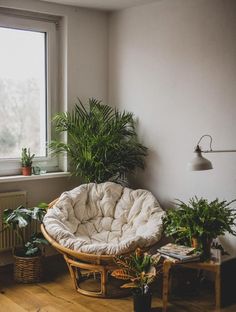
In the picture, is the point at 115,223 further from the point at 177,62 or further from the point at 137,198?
the point at 177,62

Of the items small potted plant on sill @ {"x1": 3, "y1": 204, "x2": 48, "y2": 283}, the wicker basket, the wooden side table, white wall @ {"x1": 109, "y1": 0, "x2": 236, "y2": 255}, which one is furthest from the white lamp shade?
the wicker basket

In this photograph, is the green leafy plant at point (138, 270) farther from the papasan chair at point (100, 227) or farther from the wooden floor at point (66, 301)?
the wooden floor at point (66, 301)

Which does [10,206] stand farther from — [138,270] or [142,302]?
[142,302]

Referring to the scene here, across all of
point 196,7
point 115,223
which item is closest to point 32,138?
point 115,223

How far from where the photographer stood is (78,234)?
416 cm

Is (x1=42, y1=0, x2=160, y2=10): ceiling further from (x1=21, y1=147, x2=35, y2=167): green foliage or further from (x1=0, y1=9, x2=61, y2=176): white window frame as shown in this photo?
(x1=21, y1=147, x2=35, y2=167): green foliage

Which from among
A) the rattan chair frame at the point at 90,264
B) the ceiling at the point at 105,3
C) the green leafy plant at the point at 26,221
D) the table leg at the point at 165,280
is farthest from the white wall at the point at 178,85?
the green leafy plant at the point at 26,221

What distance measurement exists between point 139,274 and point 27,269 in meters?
1.17

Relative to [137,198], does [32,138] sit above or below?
above

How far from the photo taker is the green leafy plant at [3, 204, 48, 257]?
4.01 metres

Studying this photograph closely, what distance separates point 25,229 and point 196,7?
99.3 inches

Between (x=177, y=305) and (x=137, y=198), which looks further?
(x=137, y=198)

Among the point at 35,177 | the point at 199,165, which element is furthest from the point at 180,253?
the point at 35,177

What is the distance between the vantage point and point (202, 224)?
3480mm
